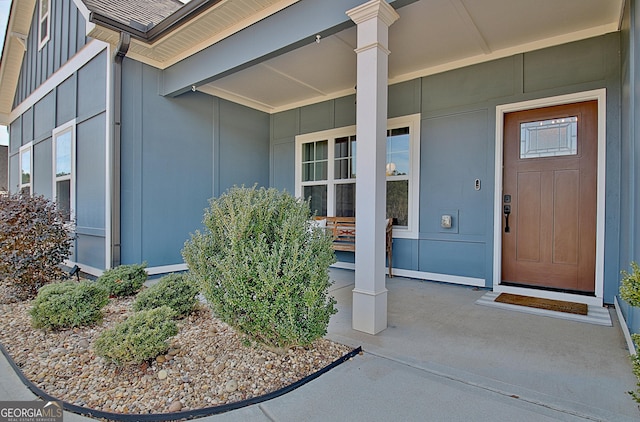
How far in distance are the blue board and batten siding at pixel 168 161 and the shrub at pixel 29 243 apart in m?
0.77

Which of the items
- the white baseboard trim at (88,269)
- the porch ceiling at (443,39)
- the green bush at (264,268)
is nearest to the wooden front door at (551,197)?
the porch ceiling at (443,39)

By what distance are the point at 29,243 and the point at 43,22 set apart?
18.0 ft

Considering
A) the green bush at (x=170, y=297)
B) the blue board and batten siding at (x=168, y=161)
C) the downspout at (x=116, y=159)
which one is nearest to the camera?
the green bush at (x=170, y=297)

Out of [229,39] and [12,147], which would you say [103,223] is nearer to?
[229,39]

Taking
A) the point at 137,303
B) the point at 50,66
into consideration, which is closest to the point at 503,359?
the point at 137,303

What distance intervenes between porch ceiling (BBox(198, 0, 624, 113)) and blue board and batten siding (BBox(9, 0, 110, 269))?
161cm

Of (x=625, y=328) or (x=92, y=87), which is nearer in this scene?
(x=625, y=328)

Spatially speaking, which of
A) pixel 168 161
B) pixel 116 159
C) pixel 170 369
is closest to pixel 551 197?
pixel 170 369

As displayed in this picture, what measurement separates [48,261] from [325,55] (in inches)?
168

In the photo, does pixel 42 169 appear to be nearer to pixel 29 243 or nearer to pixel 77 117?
pixel 77 117

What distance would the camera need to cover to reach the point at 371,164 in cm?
285

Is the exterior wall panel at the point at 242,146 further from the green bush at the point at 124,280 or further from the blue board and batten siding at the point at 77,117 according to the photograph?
the green bush at the point at 124,280

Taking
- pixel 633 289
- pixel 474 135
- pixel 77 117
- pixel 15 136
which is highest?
pixel 15 136

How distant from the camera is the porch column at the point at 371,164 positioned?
2.84m
